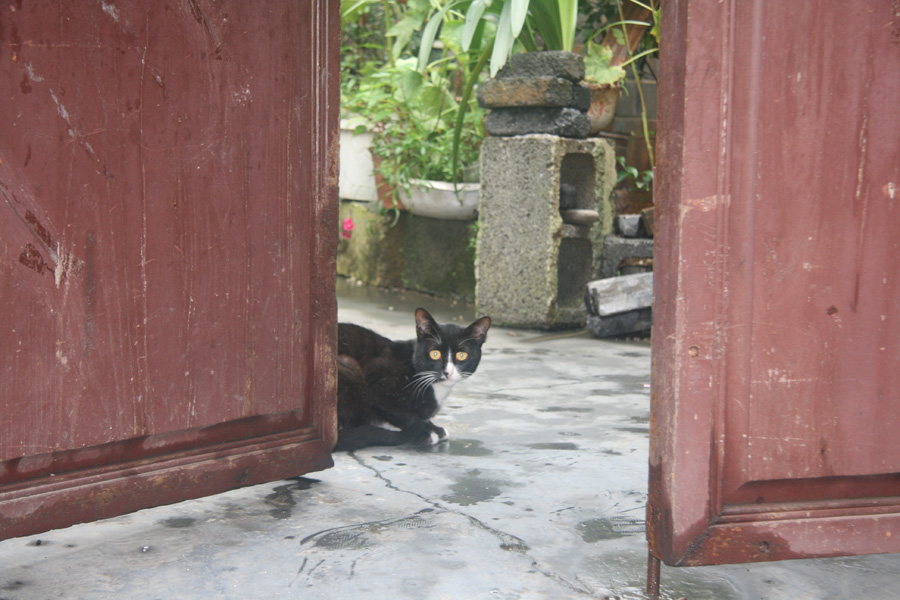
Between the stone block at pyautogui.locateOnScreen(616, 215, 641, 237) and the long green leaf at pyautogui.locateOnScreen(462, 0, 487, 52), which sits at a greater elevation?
the long green leaf at pyautogui.locateOnScreen(462, 0, 487, 52)

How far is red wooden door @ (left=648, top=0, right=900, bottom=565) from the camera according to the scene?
1596mm

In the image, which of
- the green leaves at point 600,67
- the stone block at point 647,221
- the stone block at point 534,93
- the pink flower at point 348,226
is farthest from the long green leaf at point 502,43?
the pink flower at point 348,226

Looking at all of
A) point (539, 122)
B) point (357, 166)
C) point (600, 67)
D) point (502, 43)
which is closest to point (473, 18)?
point (502, 43)

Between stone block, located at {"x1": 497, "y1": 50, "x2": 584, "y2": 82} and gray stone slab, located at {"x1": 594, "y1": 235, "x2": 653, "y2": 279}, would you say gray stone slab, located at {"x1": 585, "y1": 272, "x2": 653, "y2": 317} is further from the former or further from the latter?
stone block, located at {"x1": 497, "y1": 50, "x2": 584, "y2": 82}

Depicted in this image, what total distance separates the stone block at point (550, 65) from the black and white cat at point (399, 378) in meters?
2.05

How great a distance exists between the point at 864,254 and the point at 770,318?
0.72ft

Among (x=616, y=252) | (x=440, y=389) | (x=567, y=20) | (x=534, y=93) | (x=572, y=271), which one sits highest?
(x=567, y=20)

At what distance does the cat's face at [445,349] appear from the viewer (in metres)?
3.08

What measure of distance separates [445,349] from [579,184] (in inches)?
98.6

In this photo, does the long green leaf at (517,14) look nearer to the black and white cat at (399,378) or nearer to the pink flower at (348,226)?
the black and white cat at (399,378)

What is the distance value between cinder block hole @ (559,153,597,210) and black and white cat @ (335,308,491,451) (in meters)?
2.03

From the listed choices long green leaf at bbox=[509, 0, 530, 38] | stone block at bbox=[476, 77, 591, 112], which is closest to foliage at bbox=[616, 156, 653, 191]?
stone block at bbox=[476, 77, 591, 112]

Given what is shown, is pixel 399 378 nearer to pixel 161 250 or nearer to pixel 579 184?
pixel 161 250

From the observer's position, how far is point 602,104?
5.30m
